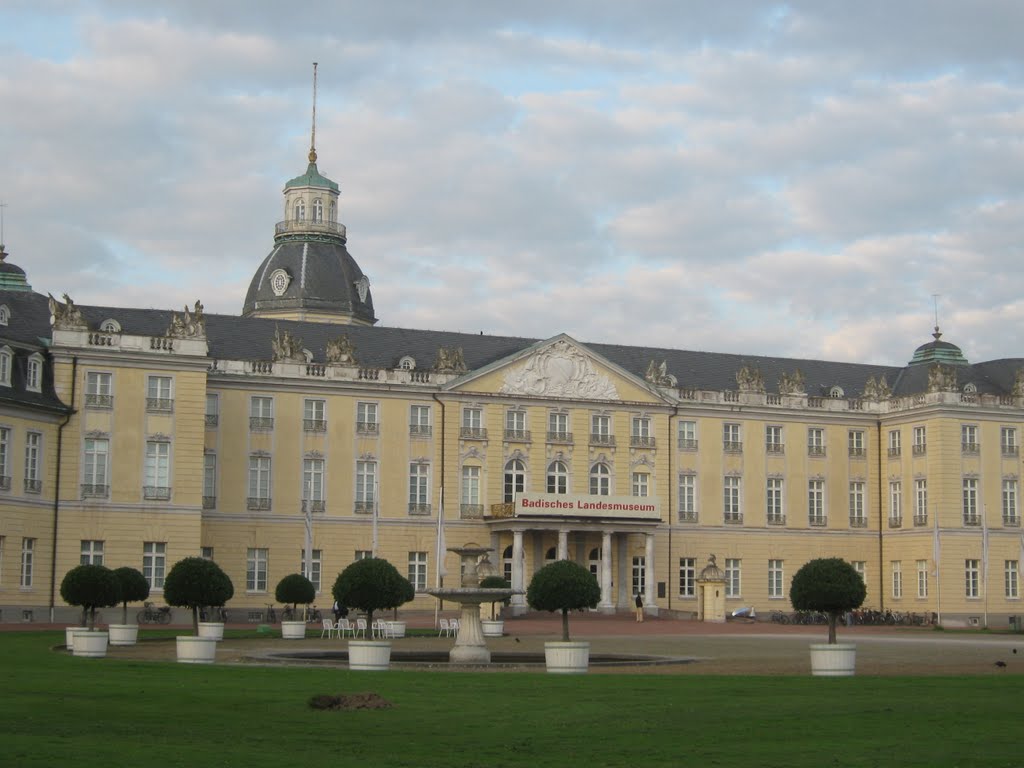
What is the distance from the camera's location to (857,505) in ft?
290

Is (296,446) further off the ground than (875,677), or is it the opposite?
(296,446)

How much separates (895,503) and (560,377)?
806 inches

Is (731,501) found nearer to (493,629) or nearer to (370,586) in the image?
(493,629)

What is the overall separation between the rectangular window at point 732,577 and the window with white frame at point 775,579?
194 centimetres

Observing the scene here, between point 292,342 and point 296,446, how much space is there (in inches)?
200

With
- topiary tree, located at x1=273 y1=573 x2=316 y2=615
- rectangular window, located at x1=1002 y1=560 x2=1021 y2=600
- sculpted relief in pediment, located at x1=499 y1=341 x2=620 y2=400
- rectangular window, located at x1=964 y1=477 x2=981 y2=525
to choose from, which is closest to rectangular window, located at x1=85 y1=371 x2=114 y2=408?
topiary tree, located at x1=273 y1=573 x2=316 y2=615

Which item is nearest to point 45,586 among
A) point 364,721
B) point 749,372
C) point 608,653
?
point 608,653

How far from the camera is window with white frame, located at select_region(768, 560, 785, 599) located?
283 ft

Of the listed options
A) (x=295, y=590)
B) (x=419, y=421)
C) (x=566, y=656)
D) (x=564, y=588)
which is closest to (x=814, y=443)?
(x=419, y=421)

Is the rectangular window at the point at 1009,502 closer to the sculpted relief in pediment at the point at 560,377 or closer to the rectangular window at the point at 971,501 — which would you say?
the rectangular window at the point at 971,501

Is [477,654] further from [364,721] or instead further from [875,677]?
[364,721]

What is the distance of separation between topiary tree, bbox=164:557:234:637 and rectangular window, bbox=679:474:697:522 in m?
40.8

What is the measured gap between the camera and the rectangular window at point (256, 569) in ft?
249

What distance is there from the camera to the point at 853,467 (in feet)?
290
